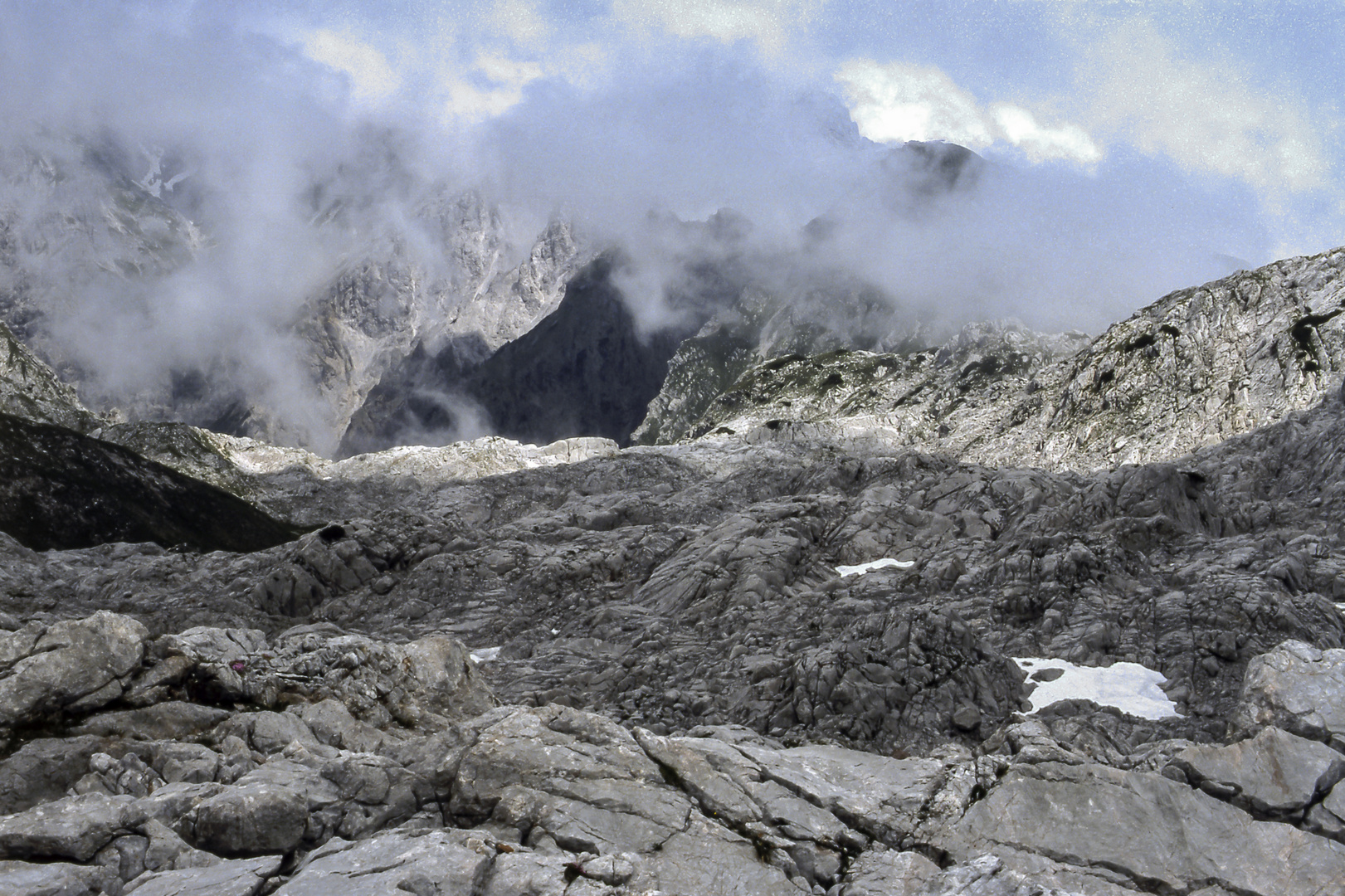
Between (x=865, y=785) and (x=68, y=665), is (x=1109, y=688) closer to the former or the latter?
(x=865, y=785)

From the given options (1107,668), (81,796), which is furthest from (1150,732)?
(81,796)

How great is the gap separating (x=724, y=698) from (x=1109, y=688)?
17.0 metres

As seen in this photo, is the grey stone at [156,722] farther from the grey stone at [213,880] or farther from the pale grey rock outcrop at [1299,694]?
the pale grey rock outcrop at [1299,694]

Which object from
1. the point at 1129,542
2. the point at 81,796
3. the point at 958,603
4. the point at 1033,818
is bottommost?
the point at 1033,818

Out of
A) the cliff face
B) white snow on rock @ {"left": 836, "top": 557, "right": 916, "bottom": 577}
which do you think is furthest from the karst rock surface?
the cliff face

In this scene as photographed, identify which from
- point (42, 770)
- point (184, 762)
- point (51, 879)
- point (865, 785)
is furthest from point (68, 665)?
point (865, 785)

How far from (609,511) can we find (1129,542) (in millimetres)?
48096

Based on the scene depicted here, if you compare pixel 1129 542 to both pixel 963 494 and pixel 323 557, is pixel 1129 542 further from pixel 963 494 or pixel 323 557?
pixel 323 557

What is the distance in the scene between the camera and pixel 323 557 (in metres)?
74.1

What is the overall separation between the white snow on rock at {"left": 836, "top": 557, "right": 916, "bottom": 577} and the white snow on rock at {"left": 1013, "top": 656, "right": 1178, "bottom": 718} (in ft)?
63.8

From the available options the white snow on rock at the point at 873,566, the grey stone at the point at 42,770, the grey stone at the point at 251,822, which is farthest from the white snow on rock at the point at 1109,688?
the grey stone at the point at 42,770

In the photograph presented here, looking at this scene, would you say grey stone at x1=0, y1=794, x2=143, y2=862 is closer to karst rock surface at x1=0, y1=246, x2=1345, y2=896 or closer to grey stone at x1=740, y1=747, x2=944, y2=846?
karst rock surface at x1=0, y1=246, x2=1345, y2=896

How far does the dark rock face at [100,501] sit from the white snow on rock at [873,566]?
110 metres

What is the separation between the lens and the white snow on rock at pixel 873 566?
6128 cm
